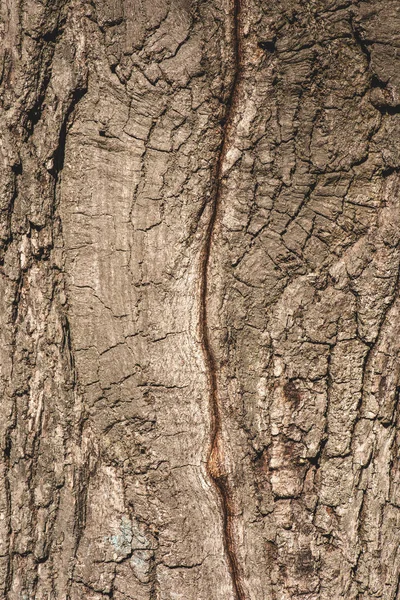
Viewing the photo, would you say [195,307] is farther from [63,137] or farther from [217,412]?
[63,137]

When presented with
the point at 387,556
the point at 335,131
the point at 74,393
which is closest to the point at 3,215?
the point at 74,393

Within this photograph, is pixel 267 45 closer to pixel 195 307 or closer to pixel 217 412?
pixel 195 307

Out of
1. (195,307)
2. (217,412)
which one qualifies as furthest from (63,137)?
(217,412)

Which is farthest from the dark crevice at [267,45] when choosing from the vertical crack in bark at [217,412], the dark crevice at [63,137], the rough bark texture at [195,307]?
the dark crevice at [63,137]

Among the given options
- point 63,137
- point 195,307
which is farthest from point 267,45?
point 195,307

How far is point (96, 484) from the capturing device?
147 centimetres

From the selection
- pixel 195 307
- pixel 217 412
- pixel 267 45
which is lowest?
pixel 217 412

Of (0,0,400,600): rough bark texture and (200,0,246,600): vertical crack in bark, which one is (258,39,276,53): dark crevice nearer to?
(0,0,400,600): rough bark texture

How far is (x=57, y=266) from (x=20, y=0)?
62 centimetres

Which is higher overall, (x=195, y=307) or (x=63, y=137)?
(x=63, y=137)

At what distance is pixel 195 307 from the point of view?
141 cm

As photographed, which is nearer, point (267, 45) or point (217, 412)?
point (267, 45)

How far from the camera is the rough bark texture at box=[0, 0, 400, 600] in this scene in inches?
52.9

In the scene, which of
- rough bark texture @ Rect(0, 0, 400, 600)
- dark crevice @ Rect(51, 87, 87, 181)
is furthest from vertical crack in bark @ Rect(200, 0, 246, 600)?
dark crevice @ Rect(51, 87, 87, 181)
